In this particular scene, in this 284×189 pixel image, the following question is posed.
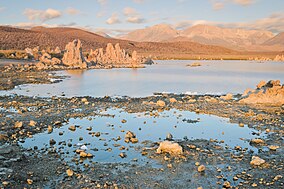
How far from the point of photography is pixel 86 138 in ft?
37.9

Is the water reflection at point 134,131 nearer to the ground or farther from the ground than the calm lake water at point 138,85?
nearer to the ground

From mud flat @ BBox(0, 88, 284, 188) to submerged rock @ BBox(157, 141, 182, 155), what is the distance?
16 centimetres

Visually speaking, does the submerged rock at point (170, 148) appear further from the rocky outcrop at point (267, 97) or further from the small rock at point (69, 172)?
the rocky outcrop at point (267, 97)

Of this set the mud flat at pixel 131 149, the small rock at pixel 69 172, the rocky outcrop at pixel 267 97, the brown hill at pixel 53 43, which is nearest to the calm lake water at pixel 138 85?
the rocky outcrop at pixel 267 97

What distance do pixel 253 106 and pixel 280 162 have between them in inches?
375

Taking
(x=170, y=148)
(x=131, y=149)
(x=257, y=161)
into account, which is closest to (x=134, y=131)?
(x=131, y=149)

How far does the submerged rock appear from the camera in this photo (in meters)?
9.81

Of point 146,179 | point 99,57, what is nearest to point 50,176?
point 146,179

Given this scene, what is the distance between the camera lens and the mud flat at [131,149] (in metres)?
7.89

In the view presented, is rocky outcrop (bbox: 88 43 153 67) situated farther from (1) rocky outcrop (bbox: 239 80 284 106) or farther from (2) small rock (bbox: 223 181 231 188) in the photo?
(2) small rock (bbox: 223 181 231 188)

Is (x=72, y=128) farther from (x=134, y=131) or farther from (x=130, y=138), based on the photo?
(x=130, y=138)

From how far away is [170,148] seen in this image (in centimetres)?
988

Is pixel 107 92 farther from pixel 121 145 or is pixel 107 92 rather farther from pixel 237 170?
pixel 237 170

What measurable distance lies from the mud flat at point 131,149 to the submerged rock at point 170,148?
159 millimetres
